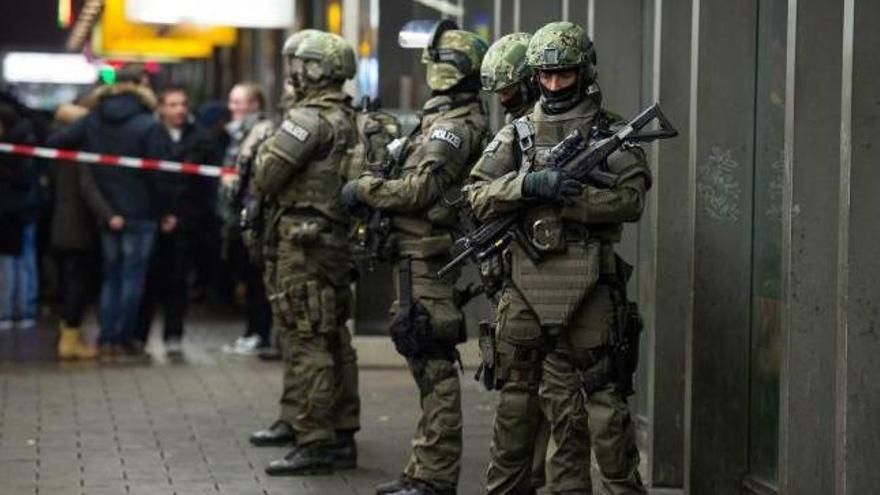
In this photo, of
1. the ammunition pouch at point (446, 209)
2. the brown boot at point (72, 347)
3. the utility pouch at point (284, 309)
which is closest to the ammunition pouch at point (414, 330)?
the ammunition pouch at point (446, 209)

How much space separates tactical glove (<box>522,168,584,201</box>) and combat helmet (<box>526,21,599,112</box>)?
0.37 metres

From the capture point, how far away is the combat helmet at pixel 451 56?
9398mm

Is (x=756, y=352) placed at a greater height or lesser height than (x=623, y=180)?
lesser

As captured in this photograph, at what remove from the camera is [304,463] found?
→ 10.4 meters

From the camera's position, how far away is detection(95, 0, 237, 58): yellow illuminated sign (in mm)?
21812

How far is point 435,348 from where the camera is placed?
30.8 feet

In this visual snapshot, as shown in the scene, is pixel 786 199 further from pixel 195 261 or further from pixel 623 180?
pixel 195 261

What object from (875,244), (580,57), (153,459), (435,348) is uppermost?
(580,57)

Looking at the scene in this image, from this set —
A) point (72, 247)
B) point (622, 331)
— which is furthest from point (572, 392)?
point (72, 247)

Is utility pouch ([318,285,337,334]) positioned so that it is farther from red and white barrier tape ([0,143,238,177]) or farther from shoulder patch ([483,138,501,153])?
red and white barrier tape ([0,143,238,177])

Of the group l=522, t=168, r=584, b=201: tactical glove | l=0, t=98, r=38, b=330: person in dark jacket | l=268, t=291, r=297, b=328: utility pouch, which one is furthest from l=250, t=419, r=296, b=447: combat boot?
l=0, t=98, r=38, b=330: person in dark jacket

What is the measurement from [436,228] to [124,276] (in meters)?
6.83

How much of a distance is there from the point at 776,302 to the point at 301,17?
10.5m

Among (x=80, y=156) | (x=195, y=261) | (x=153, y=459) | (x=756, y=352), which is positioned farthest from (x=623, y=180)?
(x=195, y=261)
